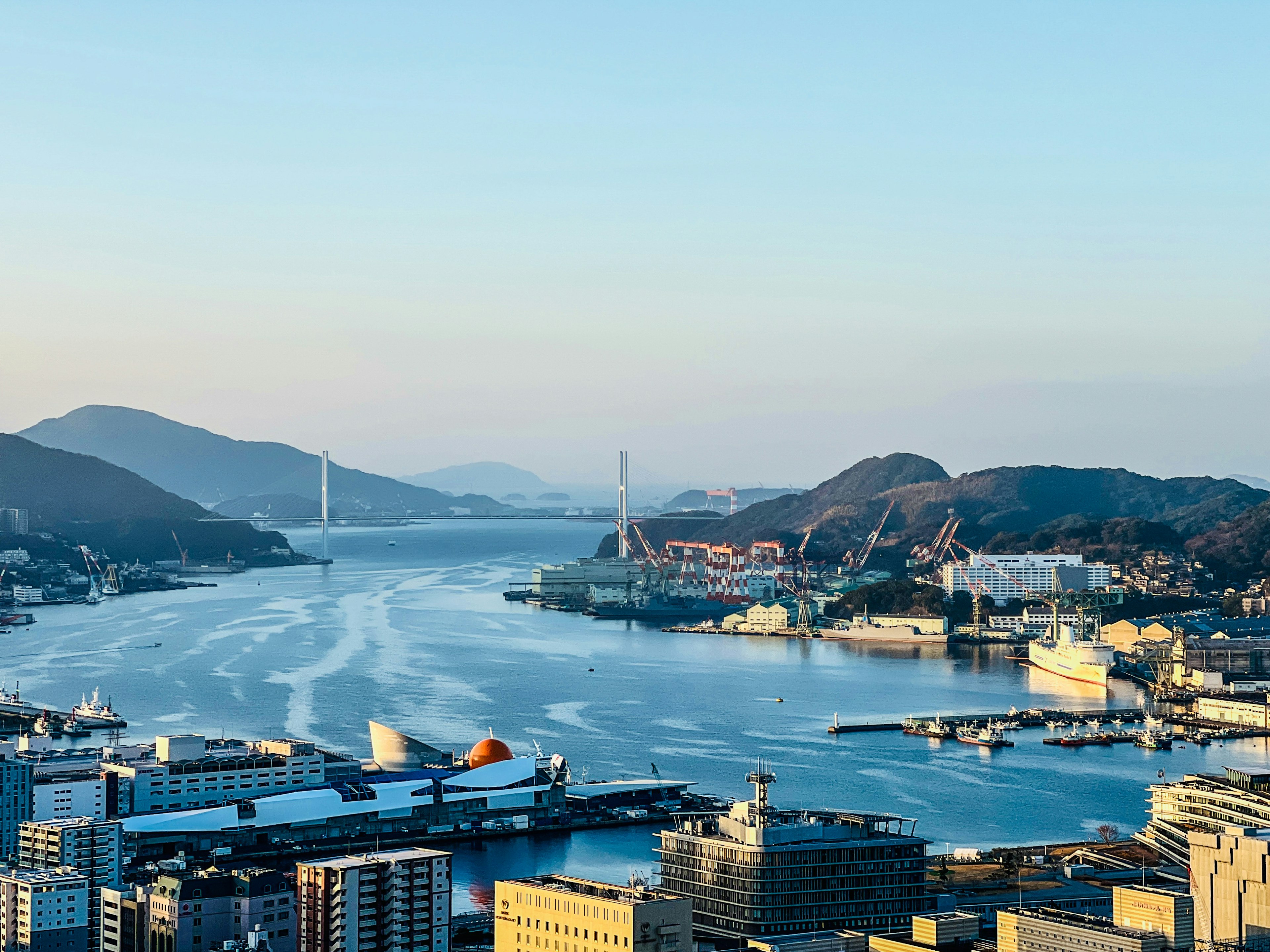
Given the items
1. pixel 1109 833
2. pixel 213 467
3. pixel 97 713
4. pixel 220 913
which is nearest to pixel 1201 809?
pixel 1109 833

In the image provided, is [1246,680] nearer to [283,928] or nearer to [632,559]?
[283,928]

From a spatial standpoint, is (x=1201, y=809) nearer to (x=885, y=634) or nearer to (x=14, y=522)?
(x=885, y=634)

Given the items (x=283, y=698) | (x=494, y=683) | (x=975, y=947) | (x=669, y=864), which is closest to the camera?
(x=975, y=947)

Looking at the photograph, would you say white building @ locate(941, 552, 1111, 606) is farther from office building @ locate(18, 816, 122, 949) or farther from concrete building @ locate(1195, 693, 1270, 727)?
office building @ locate(18, 816, 122, 949)

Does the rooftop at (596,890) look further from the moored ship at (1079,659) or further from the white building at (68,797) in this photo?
the moored ship at (1079,659)

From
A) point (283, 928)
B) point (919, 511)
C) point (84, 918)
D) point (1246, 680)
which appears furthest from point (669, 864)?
point (919, 511)

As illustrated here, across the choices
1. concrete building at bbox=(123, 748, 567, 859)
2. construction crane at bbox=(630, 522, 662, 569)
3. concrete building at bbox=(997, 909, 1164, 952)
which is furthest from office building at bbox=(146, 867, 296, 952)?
construction crane at bbox=(630, 522, 662, 569)
